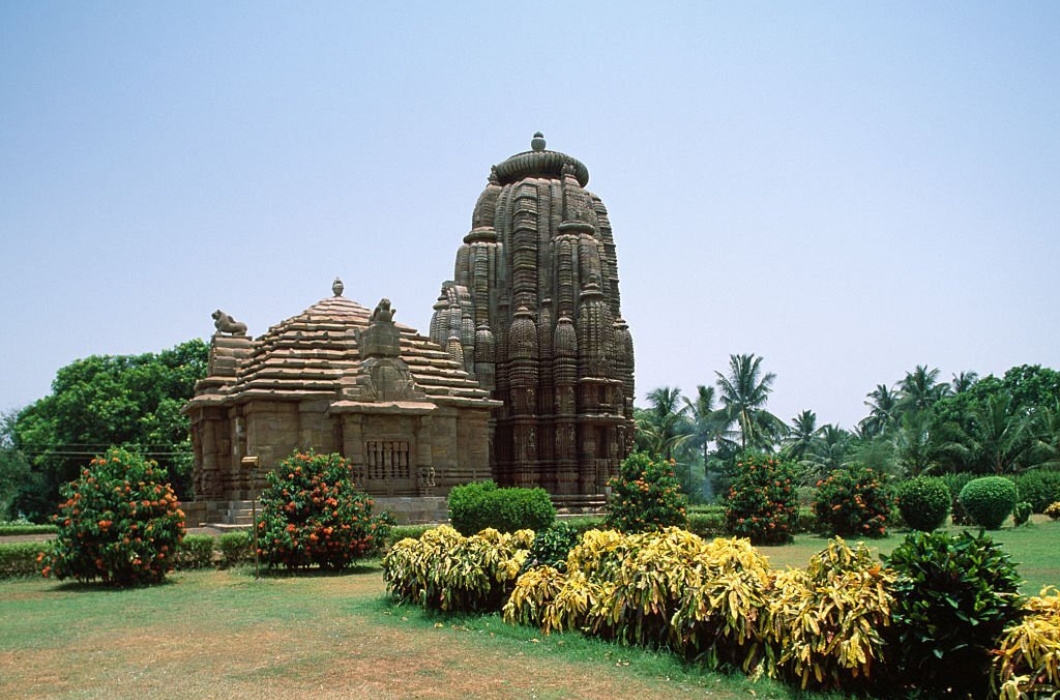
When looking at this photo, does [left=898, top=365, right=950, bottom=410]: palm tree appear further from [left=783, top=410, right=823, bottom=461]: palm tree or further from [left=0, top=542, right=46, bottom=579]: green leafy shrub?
[left=0, top=542, right=46, bottom=579]: green leafy shrub

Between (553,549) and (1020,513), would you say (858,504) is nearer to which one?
(1020,513)

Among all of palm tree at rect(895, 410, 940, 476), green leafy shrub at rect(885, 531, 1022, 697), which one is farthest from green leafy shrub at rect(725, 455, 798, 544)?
palm tree at rect(895, 410, 940, 476)

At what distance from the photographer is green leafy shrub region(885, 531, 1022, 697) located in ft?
20.9

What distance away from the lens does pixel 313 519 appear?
15227 mm

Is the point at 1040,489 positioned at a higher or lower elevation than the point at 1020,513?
higher

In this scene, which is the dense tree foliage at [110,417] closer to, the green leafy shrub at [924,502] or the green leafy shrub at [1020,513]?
the green leafy shrub at [924,502]

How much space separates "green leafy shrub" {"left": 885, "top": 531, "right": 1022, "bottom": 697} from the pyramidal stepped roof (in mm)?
15912

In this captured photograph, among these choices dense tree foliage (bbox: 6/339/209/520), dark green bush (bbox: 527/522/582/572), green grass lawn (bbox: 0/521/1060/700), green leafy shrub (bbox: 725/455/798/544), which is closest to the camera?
green grass lawn (bbox: 0/521/1060/700)

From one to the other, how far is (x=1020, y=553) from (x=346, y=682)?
14.8 m

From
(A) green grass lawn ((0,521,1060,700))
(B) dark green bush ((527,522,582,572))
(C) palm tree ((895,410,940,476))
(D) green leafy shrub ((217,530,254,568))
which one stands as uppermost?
(C) palm tree ((895,410,940,476))

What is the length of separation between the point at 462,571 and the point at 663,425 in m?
41.5

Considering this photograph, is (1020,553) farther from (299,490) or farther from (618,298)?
(618,298)

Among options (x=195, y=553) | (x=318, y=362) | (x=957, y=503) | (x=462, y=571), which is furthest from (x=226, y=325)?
(x=957, y=503)

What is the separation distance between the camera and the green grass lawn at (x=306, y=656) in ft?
23.8
